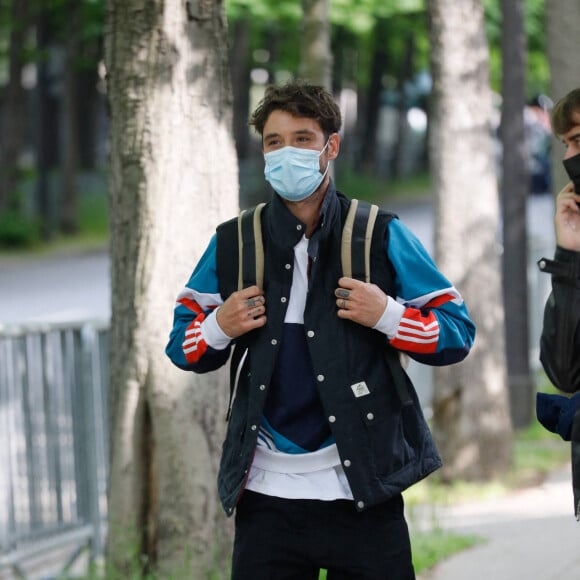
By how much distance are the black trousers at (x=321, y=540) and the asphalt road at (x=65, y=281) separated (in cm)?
1103

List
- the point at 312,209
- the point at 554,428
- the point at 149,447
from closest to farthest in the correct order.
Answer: the point at 554,428
the point at 312,209
the point at 149,447

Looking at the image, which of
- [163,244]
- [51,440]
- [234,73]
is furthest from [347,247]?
[234,73]

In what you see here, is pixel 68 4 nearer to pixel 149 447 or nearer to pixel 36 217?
pixel 36 217

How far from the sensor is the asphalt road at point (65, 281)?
63.3ft

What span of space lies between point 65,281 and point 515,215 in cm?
1300

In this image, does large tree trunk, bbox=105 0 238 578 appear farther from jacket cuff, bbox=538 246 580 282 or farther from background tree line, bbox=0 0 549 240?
background tree line, bbox=0 0 549 240

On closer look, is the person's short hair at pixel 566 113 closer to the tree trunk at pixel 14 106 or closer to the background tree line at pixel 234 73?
the background tree line at pixel 234 73

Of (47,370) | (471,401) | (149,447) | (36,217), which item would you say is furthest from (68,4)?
(149,447)

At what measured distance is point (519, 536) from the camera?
763 cm

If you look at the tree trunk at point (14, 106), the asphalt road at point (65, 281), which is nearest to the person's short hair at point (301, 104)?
the asphalt road at point (65, 281)

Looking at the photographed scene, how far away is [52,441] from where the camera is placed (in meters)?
7.41

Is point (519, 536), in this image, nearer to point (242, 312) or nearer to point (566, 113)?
point (242, 312)

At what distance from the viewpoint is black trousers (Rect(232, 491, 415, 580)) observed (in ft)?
11.6

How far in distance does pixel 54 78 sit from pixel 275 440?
3911cm
